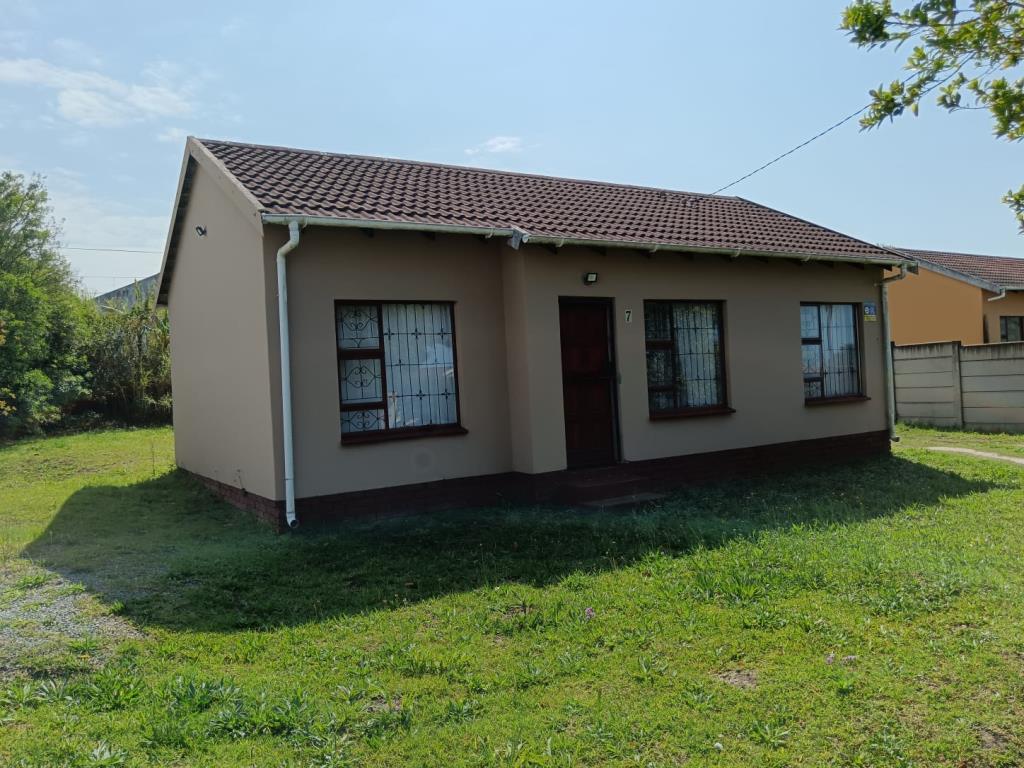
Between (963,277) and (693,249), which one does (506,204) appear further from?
(963,277)

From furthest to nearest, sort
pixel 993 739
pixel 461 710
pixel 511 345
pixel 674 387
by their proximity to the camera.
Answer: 1. pixel 674 387
2. pixel 511 345
3. pixel 461 710
4. pixel 993 739

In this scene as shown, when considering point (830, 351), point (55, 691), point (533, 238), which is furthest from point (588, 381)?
point (55, 691)

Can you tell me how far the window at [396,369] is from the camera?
9.18 metres

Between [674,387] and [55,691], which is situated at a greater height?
[674,387]

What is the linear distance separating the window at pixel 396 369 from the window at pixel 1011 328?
21.1 metres

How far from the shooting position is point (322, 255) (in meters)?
8.79

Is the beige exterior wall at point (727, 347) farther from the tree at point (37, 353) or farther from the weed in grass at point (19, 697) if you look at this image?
the tree at point (37, 353)

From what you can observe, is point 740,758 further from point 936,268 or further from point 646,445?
point 936,268

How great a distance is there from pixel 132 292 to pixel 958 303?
2485 centimetres

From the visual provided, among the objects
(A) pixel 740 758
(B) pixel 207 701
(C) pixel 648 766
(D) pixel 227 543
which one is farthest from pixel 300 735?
(D) pixel 227 543

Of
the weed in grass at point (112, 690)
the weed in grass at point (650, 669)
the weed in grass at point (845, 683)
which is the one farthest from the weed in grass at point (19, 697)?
the weed in grass at point (845, 683)

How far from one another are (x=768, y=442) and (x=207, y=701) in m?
9.48

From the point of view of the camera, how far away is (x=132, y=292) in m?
22.9

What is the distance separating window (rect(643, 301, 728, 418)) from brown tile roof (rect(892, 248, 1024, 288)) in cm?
1486
